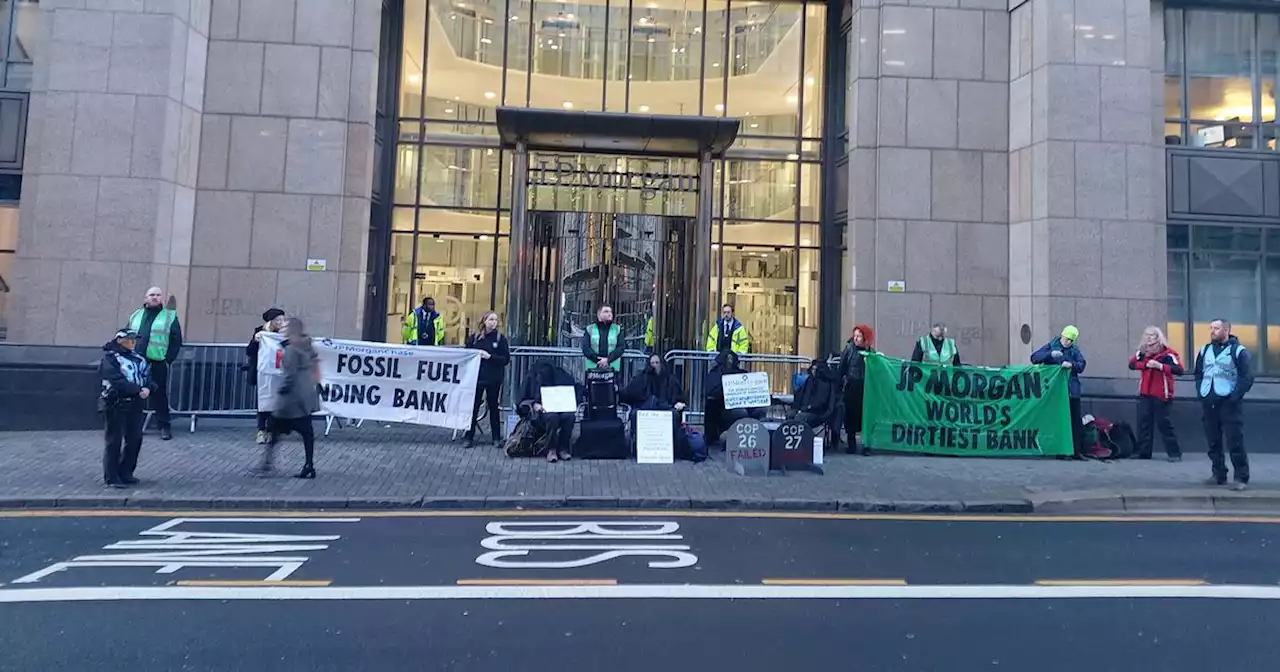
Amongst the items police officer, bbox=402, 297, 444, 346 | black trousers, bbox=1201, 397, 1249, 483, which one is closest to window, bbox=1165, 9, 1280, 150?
black trousers, bbox=1201, 397, 1249, 483

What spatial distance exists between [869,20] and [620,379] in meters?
7.83

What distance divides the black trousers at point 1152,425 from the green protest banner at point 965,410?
1063mm

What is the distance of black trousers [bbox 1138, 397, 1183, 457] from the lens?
10805mm

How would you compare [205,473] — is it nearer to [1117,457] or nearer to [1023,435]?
[1023,435]

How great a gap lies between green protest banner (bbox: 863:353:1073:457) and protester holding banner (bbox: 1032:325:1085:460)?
0.13 metres

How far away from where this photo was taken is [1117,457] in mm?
11031

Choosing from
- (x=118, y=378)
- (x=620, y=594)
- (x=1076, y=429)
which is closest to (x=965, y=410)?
(x=1076, y=429)

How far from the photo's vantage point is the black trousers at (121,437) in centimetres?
777

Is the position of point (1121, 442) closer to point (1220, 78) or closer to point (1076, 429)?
point (1076, 429)

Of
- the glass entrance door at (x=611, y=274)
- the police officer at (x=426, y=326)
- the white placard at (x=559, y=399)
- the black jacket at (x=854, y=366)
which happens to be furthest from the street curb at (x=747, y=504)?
the glass entrance door at (x=611, y=274)

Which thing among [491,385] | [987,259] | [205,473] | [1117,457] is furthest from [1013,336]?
[205,473]

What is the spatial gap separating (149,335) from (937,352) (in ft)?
34.4

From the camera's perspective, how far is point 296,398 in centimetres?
839

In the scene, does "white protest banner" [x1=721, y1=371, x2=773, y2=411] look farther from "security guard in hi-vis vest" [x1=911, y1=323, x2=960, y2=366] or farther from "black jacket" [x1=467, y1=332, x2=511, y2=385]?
"black jacket" [x1=467, y1=332, x2=511, y2=385]
